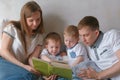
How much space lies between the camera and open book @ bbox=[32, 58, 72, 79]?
145cm

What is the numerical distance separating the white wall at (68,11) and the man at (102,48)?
0.36 m

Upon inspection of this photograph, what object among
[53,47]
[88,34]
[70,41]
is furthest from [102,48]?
[53,47]

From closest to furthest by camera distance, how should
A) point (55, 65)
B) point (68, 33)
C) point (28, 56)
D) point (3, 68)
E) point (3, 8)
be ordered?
point (55, 65) → point (3, 68) → point (68, 33) → point (28, 56) → point (3, 8)

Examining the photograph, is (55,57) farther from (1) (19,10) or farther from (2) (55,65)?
(1) (19,10)

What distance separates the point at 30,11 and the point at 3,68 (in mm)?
421

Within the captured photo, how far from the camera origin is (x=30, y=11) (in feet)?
5.53

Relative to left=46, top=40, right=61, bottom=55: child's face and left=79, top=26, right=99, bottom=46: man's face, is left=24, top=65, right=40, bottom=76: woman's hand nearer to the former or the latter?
left=46, top=40, right=61, bottom=55: child's face

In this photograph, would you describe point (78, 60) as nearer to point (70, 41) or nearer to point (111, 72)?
point (70, 41)

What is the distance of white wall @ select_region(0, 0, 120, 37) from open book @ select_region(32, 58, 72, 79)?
0.46m

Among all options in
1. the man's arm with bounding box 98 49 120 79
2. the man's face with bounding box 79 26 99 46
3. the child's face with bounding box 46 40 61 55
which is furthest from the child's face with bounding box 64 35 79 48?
the man's arm with bounding box 98 49 120 79

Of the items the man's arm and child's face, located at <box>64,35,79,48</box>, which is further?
child's face, located at <box>64,35,79,48</box>

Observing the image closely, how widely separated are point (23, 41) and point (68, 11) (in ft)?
1.37

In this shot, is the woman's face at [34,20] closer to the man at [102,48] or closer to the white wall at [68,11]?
the white wall at [68,11]

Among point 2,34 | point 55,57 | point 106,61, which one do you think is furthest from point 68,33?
point 2,34
